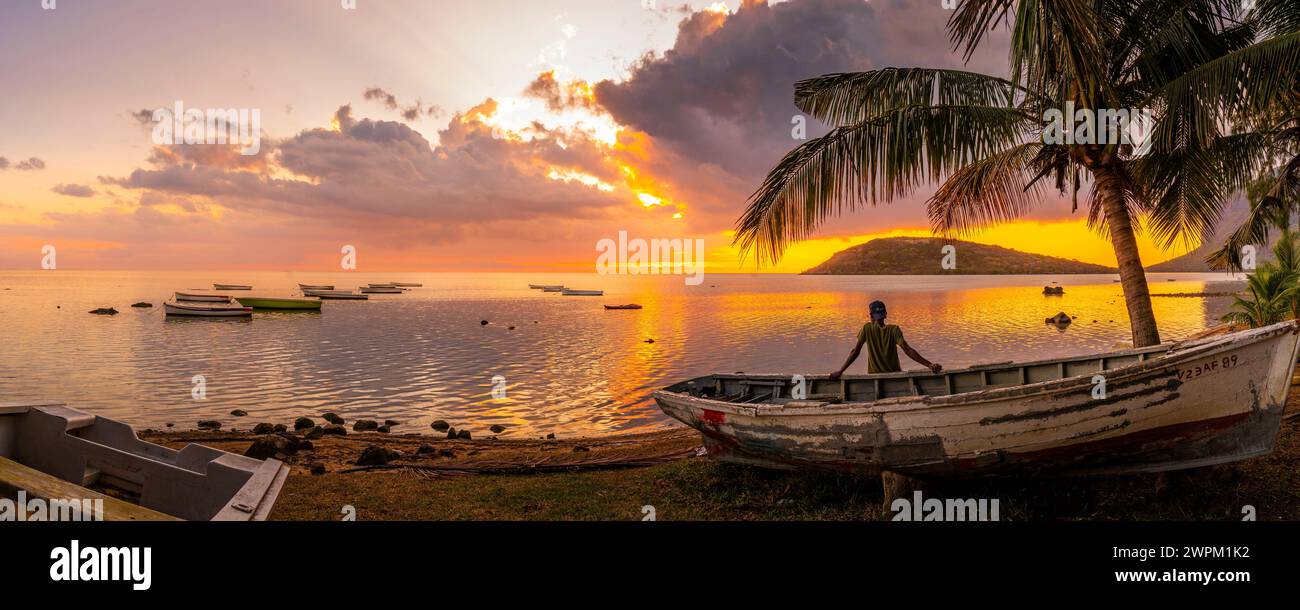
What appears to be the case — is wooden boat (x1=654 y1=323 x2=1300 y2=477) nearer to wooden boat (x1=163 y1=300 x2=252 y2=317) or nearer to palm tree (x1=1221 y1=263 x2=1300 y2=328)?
palm tree (x1=1221 y1=263 x2=1300 y2=328)

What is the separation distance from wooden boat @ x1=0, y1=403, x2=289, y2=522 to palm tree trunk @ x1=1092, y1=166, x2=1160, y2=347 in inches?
503

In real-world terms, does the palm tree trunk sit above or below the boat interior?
above

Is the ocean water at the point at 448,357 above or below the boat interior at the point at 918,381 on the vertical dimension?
below

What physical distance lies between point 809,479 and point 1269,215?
1929 cm

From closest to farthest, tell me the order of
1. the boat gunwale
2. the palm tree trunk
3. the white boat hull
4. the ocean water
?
1. the boat gunwale
2. the palm tree trunk
3. the ocean water
4. the white boat hull

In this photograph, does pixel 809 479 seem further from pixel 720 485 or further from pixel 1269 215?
pixel 1269 215

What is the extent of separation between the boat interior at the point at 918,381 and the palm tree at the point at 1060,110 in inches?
71.5

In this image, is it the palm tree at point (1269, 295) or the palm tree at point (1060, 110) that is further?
the palm tree at point (1269, 295)

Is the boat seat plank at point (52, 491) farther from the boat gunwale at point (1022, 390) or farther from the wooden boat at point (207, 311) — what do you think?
the wooden boat at point (207, 311)

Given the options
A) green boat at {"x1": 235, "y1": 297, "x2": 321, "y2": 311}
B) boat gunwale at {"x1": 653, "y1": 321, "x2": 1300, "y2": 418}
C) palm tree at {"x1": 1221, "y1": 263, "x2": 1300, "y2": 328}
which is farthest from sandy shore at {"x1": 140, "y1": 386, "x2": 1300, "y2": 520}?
green boat at {"x1": 235, "y1": 297, "x2": 321, "y2": 311}

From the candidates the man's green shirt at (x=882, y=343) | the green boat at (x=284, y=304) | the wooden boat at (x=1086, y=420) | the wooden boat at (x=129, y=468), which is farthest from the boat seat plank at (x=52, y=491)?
the green boat at (x=284, y=304)

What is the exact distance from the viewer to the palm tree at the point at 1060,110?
8727 millimetres

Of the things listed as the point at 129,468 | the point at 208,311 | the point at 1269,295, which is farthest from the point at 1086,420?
the point at 208,311

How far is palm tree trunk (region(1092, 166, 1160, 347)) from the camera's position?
995cm
